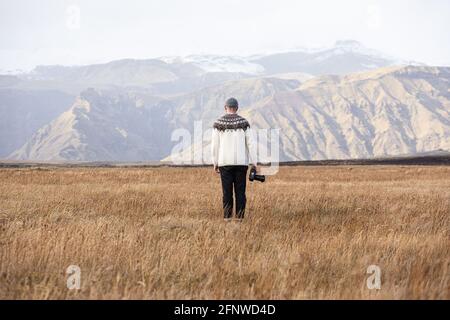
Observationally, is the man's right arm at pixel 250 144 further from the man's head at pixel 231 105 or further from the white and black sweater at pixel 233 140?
the man's head at pixel 231 105

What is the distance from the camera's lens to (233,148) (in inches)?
416

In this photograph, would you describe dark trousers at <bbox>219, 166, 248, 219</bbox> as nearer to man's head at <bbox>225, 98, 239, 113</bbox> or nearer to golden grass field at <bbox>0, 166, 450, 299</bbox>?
golden grass field at <bbox>0, 166, 450, 299</bbox>

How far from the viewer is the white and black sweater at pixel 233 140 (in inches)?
415

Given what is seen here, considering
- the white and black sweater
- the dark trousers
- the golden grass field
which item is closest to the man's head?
the white and black sweater

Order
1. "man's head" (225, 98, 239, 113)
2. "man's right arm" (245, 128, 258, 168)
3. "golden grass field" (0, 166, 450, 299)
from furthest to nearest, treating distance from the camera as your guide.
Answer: "man's head" (225, 98, 239, 113) → "man's right arm" (245, 128, 258, 168) → "golden grass field" (0, 166, 450, 299)

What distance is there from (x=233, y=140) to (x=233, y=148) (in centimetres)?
15

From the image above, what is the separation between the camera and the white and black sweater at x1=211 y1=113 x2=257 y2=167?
10539 millimetres

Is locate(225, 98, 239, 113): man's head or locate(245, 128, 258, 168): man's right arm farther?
locate(225, 98, 239, 113): man's head

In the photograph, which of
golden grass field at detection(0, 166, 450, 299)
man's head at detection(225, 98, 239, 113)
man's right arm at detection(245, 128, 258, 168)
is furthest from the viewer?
man's head at detection(225, 98, 239, 113)

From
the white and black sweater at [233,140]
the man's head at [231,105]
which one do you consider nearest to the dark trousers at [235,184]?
the white and black sweater at [233,140]

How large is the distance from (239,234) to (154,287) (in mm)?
3255

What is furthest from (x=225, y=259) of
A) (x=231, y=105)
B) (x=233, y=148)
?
(x=231, y=105)
